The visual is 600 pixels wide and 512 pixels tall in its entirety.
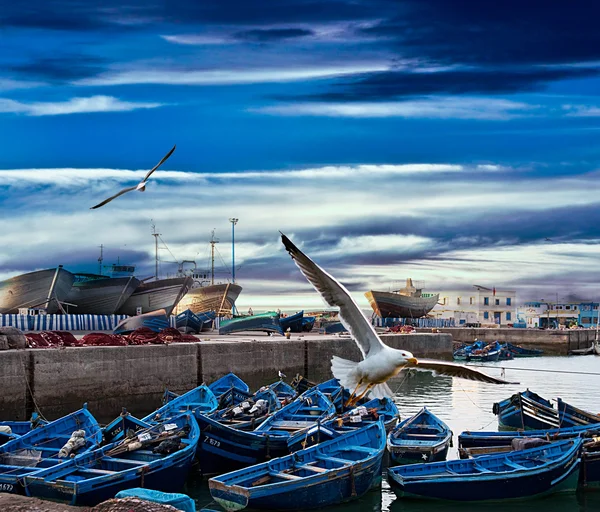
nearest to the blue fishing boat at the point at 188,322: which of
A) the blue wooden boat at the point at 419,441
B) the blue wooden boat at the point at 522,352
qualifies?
the blue wooden boat at the point at 522,352

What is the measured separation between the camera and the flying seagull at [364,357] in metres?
9.43

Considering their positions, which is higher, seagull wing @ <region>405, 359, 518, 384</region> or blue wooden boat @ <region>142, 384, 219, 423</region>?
seagull wing @ <region>405, 359, 518, 384</region>

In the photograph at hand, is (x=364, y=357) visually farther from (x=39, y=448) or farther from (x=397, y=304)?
(x=397, y=304)

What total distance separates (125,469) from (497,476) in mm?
6993

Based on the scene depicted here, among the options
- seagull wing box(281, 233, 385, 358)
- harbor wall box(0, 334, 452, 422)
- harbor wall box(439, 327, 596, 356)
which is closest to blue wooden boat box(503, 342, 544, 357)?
harbor wall box(439, 327, 596, 356)

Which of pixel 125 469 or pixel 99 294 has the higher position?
pixel 99 294

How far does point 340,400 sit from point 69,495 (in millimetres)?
9922

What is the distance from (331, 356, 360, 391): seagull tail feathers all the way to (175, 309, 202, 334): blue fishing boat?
38.4 m

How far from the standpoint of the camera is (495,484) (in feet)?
45.3

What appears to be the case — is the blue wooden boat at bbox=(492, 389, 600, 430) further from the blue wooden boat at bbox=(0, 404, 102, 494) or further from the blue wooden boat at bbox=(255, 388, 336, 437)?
the blue wooden boat at bbox=(0, 404, 102, 494)

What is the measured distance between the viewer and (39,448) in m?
14.5

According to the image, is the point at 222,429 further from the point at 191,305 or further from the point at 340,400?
the point at 191,305

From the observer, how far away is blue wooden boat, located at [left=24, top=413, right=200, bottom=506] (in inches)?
477

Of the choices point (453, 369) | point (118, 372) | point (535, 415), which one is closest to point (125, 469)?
point (453, 369)
